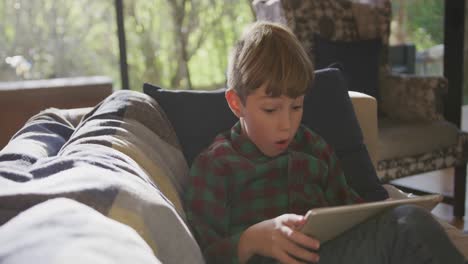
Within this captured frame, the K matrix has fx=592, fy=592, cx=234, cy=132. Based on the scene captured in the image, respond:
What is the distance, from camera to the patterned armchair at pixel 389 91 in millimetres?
2793

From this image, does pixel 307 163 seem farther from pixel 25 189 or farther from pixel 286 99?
pixel 25 189

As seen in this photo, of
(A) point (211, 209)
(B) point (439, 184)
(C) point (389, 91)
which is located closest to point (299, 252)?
(A) point (211, 209)

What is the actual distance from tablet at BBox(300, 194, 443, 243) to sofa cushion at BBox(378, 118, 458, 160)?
4.97ft

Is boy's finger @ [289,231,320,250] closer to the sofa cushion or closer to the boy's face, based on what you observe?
the boy's face

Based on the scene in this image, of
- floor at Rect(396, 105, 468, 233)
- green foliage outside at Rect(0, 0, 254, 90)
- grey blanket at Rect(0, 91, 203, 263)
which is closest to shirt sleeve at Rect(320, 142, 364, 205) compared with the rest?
grey blanket at Rect(0, 91, 203, 263)

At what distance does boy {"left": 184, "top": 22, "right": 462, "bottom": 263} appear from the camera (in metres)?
1.18

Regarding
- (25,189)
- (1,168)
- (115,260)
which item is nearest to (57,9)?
(1,168)

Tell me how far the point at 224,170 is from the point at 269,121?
6.3 inches

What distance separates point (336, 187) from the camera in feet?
4.92

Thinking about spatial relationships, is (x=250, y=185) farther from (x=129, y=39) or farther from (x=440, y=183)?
(x=129, y=39)

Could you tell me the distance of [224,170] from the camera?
1.40 m

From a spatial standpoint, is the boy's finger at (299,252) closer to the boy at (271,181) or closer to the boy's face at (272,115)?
the boy at (271,181)

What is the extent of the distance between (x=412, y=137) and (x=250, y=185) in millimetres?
1600

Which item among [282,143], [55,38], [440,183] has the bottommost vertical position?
[440,183]
